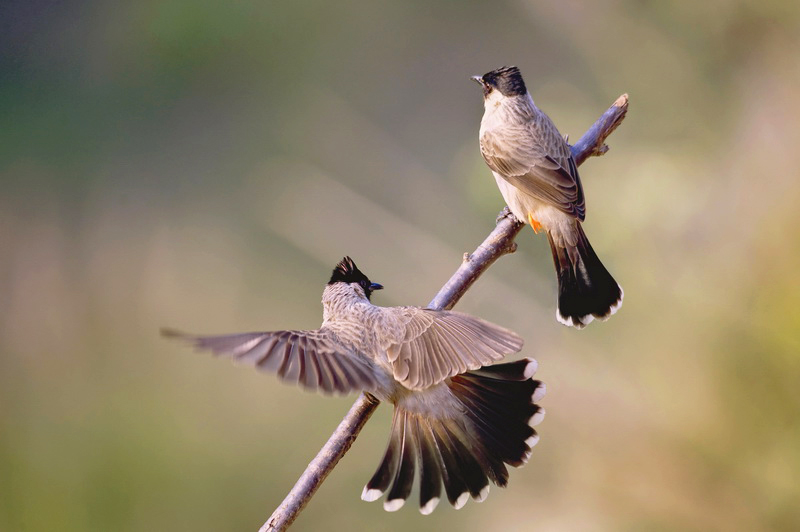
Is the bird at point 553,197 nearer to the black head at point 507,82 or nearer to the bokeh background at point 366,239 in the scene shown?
the black head at point 507,82

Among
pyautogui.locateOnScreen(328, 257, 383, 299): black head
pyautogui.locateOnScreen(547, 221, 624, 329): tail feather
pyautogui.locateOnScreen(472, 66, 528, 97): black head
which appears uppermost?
pyautogui.locateOnScreen(472, 66, 528, 97): black head

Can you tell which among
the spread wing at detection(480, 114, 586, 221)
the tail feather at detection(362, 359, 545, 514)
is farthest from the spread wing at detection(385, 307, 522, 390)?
the spread wing at detection(480, 114, 586, 221)

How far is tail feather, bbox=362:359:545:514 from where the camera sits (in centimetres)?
166

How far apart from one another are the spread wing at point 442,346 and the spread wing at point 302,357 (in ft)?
0.22

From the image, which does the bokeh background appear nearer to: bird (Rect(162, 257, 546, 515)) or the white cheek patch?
the white cheek patch

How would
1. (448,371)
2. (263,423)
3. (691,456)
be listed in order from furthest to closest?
(263,423) → (691,456) → (448,371)

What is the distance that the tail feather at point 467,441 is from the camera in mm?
1656

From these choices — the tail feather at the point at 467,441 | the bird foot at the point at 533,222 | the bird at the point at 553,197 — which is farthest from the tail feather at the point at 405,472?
the bird foot at the point at 533,222

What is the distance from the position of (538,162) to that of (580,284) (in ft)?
0.97

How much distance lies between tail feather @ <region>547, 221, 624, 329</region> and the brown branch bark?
0.15m

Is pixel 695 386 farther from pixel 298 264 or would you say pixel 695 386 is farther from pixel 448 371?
pixel 298 264

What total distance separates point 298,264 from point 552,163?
2.19 meters

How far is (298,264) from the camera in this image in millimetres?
4043

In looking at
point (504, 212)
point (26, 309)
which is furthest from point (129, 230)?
point (504, 212)
